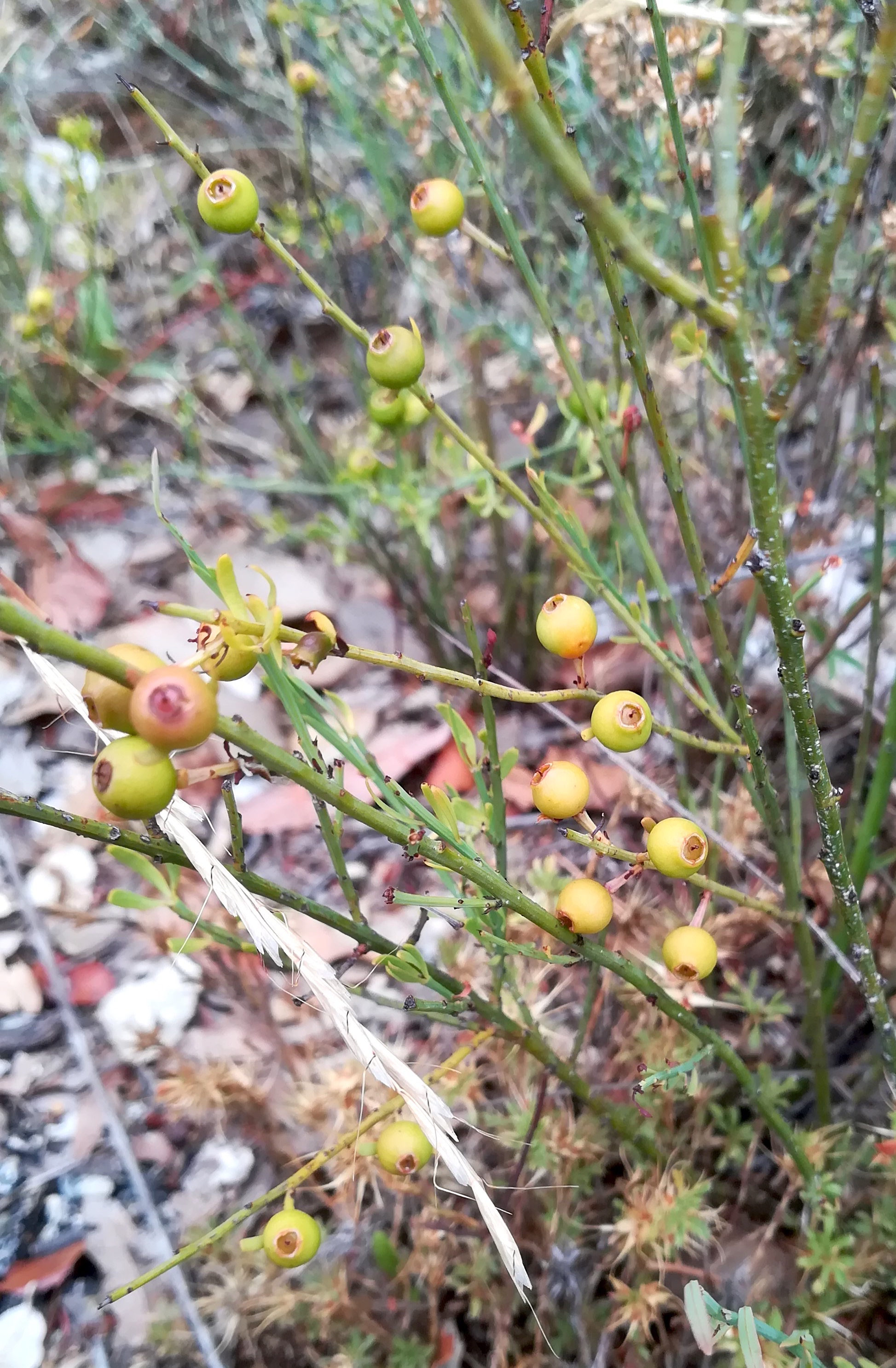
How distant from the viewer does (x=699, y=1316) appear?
23.2 inches

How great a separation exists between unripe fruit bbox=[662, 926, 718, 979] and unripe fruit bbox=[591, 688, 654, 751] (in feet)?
0.57

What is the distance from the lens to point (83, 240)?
226cm

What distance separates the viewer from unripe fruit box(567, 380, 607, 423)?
1.13 meters

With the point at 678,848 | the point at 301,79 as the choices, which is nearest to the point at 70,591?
the point at 301,79

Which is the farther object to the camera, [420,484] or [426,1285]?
[420,484]

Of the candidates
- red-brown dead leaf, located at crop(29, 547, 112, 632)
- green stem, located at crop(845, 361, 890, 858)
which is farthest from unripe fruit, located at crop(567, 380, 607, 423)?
red-brown dead leaf, located at crop(29, 547, 112, 632)

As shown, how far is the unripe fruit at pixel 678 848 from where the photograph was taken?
666 millimetres

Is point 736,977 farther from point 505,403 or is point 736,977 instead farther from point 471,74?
point 505,403

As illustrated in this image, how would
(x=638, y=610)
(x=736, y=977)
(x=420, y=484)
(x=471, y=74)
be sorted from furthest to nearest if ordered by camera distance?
(x=420, y=484) < (x=471, y=74) < (x=736, y=977) < (x=638, y=610)

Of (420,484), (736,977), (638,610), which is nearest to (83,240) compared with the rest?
(420,484)

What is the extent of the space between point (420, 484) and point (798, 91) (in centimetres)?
87

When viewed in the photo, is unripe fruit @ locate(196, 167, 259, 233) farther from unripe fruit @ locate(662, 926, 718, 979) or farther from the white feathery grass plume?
unripe fruit @ locate(662, 926, 718, 979)

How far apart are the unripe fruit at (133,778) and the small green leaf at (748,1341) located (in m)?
0.49

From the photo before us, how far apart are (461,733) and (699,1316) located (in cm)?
43
